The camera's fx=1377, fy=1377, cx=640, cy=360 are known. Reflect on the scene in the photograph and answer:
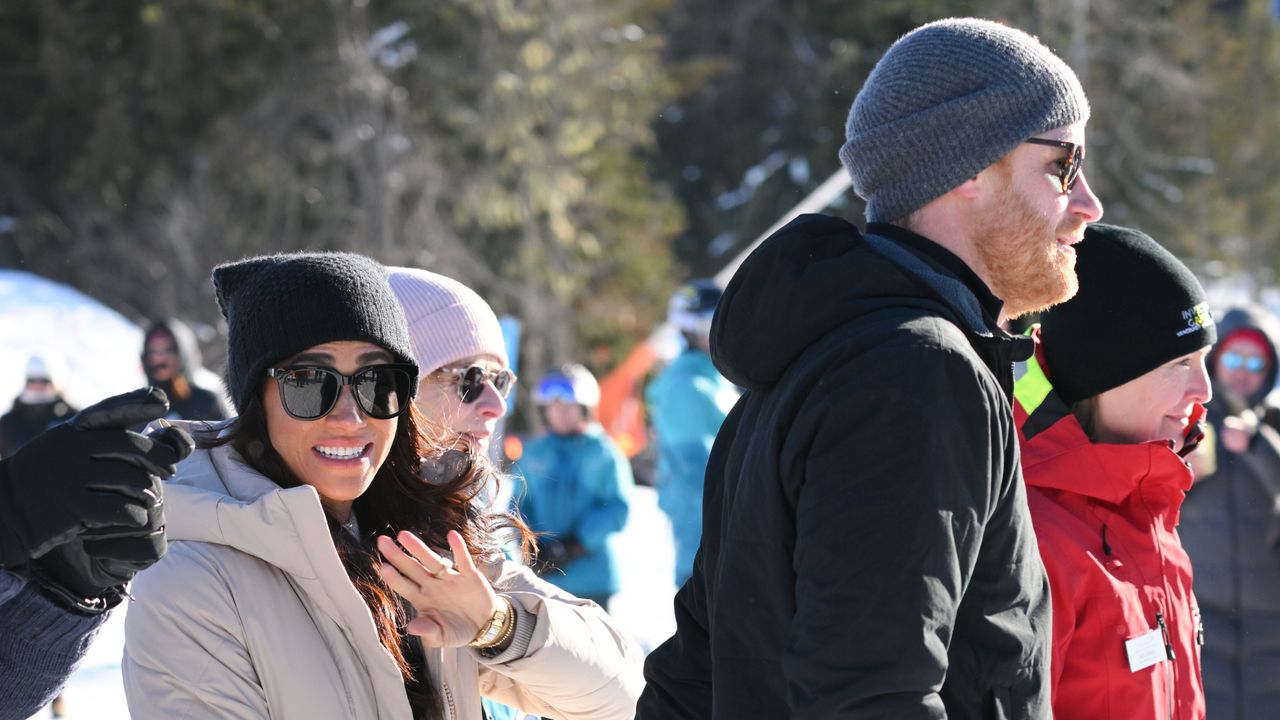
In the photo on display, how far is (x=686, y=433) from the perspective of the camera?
6.98 m

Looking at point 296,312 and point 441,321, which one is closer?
point 296,312

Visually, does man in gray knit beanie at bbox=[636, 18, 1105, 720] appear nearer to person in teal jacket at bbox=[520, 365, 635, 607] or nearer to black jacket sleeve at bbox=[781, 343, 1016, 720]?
black jacket sleeve at bbox=[781, 343, 1016, 720]

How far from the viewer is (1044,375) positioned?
2822 mm

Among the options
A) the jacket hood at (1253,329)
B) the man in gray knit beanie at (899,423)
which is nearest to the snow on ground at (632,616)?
the man in gray knit beanie at (899,423)

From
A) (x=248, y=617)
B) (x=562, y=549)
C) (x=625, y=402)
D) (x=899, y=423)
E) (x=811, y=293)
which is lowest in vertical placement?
(x=625, y=402)

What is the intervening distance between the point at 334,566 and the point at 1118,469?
4.77 feet

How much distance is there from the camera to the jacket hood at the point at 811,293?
6.15 ft

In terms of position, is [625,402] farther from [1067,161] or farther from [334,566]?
[1067,161]

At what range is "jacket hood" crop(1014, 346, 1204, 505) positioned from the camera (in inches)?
102

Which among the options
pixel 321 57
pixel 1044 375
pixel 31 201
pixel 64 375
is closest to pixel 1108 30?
pixel 321 57

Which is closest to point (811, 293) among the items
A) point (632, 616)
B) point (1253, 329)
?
point (1253, 329)

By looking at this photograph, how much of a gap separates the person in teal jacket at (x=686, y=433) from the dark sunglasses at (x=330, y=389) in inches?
170

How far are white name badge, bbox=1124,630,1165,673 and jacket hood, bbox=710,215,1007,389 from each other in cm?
78

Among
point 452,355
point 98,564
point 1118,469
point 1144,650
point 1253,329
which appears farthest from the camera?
point 1253,329
